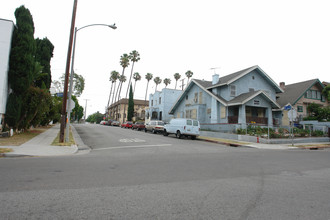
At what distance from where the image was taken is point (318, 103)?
32188mm

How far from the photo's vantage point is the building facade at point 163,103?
136ft

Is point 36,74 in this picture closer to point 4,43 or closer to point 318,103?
point 4,43

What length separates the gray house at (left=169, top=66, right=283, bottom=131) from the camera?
78.7 feet

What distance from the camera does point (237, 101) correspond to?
23.6 m

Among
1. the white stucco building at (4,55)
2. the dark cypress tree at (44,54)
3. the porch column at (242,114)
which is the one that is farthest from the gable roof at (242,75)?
the white stucco building at (4,55)

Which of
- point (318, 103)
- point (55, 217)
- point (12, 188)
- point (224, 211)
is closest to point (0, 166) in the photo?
point (12, 188)

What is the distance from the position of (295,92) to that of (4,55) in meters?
35.6

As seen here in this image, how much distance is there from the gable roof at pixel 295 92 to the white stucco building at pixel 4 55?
105 ft

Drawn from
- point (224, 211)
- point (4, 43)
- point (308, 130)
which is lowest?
point (224, 211)

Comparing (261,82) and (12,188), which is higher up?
(261,82)

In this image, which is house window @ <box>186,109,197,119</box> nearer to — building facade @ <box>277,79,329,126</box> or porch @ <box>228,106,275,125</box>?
porch @ <box>228,106,275,125</box>

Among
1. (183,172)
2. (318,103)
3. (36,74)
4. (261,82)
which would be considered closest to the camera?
(183,172)

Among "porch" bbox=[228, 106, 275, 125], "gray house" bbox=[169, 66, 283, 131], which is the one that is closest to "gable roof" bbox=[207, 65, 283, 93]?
"gray house" bbox=[169, 66, 283, 131]

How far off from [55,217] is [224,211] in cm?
270
